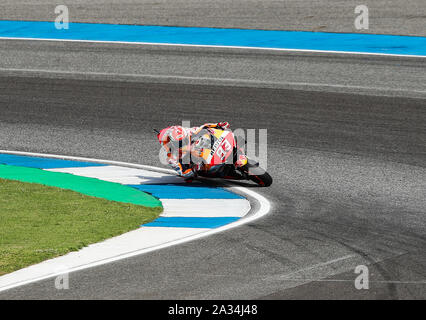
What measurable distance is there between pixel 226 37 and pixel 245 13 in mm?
2594

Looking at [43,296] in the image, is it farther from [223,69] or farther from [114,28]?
[114,28]

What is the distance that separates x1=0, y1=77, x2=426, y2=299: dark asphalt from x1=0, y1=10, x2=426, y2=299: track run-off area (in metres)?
0.03

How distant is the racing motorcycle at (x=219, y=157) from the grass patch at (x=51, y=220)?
137cm

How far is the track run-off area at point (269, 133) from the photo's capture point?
7.84 m

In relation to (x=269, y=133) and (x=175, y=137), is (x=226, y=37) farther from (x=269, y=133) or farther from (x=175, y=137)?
(x=175, y=137)

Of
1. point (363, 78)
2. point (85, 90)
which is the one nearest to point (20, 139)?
point (85, 90)

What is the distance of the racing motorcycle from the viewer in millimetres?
11883

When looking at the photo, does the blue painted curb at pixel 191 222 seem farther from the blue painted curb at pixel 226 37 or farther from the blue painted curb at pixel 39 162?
the blue painted curb at pixel 226 37

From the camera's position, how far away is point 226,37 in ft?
74.5

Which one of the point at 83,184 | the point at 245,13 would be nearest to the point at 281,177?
the point at 83,184

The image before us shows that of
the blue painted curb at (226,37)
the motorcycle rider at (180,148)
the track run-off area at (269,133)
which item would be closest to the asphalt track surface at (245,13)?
the blue painted curb at (226,37)

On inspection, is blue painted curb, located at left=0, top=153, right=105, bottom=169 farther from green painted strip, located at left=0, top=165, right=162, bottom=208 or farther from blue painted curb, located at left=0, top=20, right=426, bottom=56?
blue painted curb, located at left=0, top=20, right=426, bottom=56
